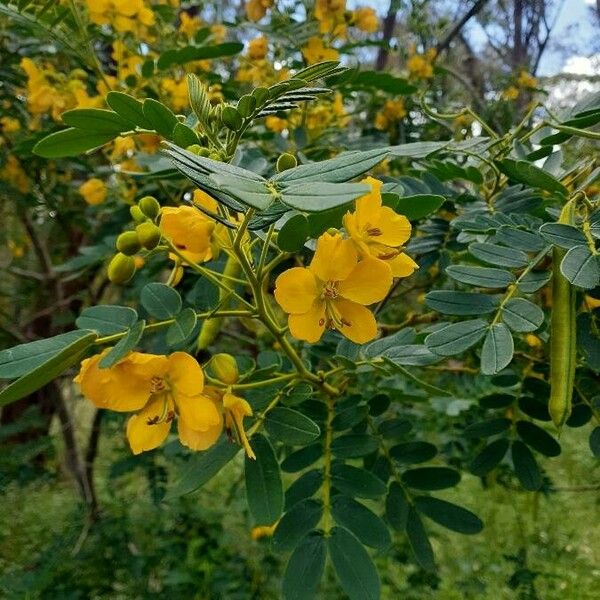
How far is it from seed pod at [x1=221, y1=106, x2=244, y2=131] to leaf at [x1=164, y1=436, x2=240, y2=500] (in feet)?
1.02

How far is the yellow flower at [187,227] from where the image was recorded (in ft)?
1.90

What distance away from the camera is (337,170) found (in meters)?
0.41

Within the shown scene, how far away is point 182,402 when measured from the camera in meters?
0.56

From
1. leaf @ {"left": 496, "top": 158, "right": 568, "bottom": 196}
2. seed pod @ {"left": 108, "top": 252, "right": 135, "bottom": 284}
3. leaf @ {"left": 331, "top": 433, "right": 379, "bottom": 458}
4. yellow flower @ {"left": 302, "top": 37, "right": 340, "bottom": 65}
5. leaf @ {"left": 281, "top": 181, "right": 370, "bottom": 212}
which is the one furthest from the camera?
yellow flower @ {"left": 302, "top": 37, "right": 340, "bottom": 65}

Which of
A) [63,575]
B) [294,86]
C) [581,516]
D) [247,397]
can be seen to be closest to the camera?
[294,86]

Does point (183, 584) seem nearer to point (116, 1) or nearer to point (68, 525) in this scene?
point (68, 525)

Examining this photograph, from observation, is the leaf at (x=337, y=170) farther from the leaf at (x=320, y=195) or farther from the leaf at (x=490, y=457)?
the leaf at (x=490, y=457)

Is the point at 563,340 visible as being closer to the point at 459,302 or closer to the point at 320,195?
the point at 459,302

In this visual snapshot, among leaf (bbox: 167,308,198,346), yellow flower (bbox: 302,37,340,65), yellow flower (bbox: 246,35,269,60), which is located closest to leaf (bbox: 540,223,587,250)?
leaf (bbox: 167,308,198,346)

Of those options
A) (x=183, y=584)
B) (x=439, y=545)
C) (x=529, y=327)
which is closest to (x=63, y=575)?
(x=183, y=584)

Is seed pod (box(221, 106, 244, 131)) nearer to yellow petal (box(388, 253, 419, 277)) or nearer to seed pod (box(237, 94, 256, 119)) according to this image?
seed pod (box(237, 94, 256, 119))

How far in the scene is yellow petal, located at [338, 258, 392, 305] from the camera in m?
0.54

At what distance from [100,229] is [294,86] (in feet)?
4.29

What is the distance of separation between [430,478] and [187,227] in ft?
1.66
